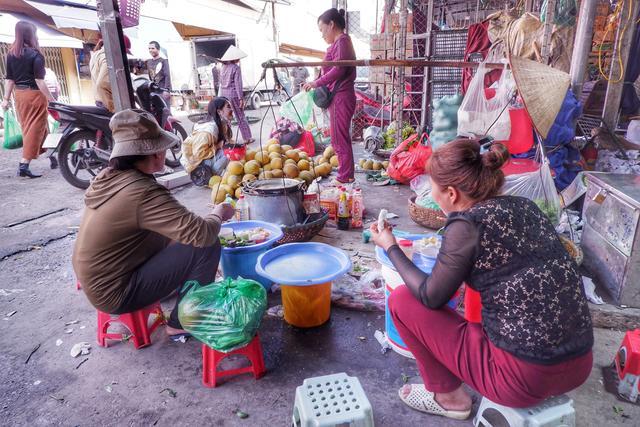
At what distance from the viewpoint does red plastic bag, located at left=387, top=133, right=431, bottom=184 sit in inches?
201

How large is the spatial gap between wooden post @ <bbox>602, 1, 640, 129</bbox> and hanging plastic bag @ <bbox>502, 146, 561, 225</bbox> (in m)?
2.38

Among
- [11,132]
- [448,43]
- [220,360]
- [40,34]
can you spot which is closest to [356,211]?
[220,360]

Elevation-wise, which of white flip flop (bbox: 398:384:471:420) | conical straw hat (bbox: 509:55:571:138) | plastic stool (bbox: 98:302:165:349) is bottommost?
white flip flop (bbox: 398:384:471:420)

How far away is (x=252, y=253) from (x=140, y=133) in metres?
1.05

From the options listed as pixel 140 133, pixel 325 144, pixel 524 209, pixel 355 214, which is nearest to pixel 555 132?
pixel 355 214

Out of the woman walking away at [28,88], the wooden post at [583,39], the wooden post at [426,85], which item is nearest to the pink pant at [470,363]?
the wooden post at [583,39]

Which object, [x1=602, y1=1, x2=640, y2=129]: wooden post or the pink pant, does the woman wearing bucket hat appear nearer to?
the pink pant

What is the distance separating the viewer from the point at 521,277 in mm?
1386

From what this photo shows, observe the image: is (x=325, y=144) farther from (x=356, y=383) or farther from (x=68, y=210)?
(x=356, y=383)

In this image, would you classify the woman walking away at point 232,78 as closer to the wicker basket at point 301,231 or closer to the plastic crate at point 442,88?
the plastic crate at point 442,88

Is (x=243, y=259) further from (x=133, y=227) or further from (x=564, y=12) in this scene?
(x=564, y=12)

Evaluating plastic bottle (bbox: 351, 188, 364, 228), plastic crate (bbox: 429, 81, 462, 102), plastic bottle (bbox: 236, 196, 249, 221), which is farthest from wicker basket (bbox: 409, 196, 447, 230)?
plastic crate (bbox: 429, 81, 462, 102)

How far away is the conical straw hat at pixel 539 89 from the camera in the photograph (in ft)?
8.45

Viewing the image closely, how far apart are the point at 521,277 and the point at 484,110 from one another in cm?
276
